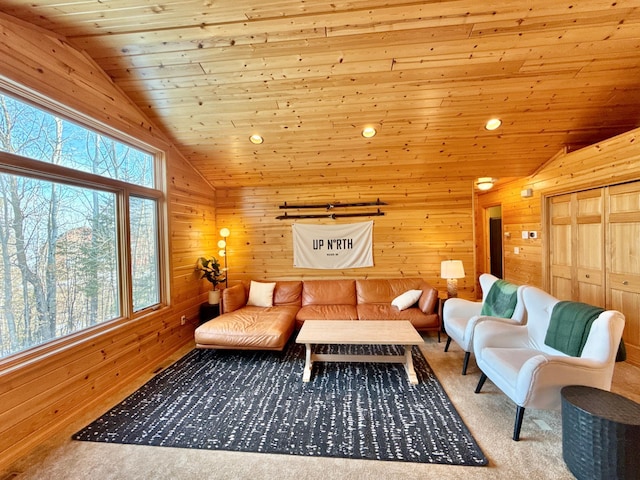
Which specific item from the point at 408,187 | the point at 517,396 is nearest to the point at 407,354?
the point at 517,396

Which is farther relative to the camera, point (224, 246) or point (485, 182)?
point (224, 246)

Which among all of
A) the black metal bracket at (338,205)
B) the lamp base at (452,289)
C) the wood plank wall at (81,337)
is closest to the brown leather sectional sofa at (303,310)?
the lamp base at (452,289)

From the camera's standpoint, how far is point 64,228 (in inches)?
90.2

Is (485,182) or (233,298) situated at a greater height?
(485,182)

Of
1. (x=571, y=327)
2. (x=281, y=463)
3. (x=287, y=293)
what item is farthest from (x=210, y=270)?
(x=571, y=327)

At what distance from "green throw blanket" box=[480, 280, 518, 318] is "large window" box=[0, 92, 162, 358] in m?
3.71

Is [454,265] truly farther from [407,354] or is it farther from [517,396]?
[517,396]

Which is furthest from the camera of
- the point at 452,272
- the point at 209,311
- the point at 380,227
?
the point at 380,227

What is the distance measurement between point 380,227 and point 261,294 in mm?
2127

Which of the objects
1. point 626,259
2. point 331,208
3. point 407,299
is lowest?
point 407,299

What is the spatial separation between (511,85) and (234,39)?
2588 millimetres

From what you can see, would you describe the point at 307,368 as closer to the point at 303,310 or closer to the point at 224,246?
the point at 303,310

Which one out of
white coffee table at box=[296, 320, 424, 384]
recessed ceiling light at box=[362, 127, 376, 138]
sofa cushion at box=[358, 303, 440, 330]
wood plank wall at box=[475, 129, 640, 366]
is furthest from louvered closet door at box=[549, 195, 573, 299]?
recessed ceiling light at box=[362, 127, 376, 138]

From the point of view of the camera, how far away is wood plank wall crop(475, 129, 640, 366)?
9.40ft
